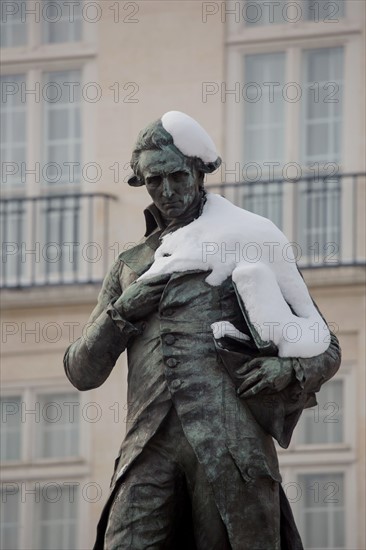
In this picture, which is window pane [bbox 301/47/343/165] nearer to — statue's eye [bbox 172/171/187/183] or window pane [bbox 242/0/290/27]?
window pane [bbox 242/0/290/27]

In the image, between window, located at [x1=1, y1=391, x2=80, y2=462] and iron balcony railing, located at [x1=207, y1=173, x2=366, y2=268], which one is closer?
iron balcony railing, located at [x1=207, y1=173, x2=366, y2=268]

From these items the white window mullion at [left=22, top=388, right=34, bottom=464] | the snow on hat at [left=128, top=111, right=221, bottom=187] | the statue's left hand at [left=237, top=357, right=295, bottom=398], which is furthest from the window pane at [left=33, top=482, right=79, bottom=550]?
the statue's left hand at [left=237, top=357, right=295, bottom=398]

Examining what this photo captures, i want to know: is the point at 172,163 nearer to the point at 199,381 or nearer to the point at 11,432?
the point at 199,381

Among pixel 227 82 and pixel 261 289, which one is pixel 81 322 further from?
pixel 261 289

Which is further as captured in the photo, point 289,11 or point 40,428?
point 40,428

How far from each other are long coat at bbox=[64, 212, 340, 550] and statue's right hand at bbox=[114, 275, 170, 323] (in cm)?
3

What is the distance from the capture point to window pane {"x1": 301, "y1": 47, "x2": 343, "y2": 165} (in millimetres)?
32812

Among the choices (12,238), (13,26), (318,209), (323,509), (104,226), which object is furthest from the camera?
(13,26)

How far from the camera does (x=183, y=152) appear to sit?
543 inches

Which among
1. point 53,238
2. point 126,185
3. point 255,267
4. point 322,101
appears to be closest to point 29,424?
point 53,238

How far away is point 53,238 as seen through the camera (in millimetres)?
33875

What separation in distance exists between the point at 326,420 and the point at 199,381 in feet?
60.9

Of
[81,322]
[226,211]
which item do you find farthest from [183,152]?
[81,322]

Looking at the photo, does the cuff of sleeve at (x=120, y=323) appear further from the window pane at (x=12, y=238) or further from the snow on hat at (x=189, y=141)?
the window pane at (x=12, y=238)
